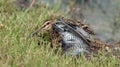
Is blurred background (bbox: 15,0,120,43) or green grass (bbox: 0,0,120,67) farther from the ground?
blurred background (bbox: 15,0,120,43)

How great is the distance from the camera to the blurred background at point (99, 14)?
777 cm

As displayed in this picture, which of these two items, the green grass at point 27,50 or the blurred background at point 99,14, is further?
the blurred background at point 99,14

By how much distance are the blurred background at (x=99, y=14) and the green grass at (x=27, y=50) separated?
2108mm

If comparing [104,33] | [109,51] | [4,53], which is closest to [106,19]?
[104,33]

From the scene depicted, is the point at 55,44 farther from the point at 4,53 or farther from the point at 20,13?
the point at 20,13

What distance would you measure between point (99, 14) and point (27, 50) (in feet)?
14.8

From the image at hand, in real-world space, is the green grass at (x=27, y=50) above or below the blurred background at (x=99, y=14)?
below

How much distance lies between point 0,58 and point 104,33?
4.30 meters

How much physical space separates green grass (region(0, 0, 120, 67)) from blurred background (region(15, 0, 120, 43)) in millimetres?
2108

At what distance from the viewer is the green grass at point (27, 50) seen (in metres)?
3.86

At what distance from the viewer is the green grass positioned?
3.86 m

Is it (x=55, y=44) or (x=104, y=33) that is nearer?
(x=55, y=44)

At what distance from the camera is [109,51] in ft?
15.9

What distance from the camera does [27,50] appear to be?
13.7 feet
